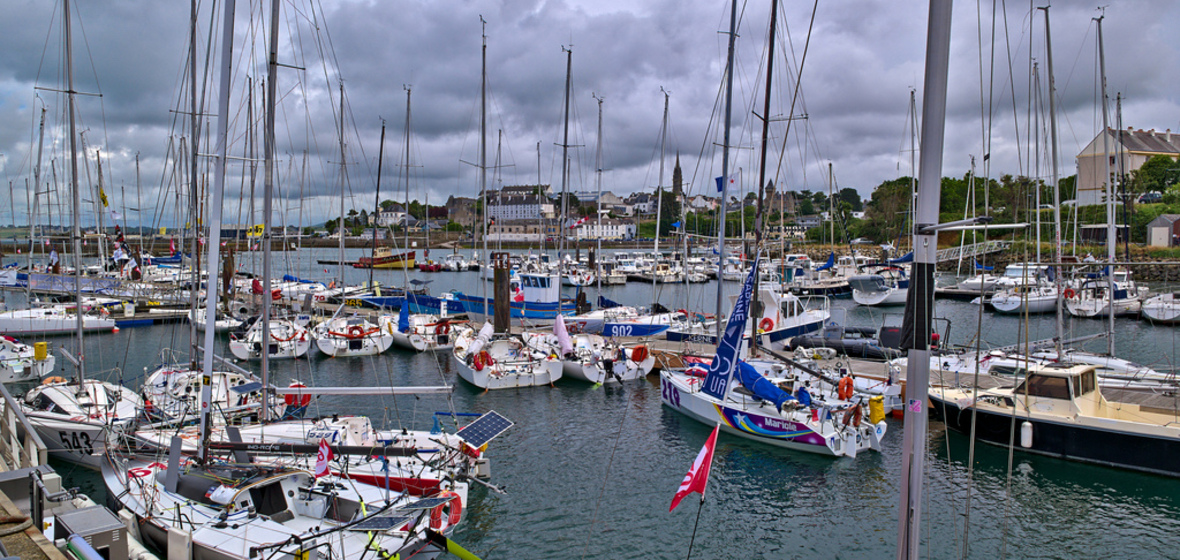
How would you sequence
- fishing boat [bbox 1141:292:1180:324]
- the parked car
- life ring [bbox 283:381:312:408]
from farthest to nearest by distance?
the parked car, fishing boat [bbox 1141:292:1180:324], life ring [bbox 283:381:312:408]

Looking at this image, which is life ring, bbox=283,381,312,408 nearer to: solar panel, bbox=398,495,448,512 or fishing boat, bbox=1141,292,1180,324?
solar panel, bbox=398,495,448,512

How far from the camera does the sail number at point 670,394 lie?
24.3m

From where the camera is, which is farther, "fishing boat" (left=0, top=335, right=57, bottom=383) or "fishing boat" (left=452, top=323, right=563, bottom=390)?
"fishing boat" (left=0, top=335, right=57, bottom=383)

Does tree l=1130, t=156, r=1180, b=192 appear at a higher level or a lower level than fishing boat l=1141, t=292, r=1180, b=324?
higher

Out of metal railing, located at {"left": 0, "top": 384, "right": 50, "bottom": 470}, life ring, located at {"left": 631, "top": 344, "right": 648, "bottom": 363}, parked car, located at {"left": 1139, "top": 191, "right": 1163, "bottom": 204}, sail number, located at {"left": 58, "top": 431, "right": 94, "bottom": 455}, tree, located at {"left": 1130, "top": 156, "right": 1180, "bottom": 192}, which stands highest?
tree, located at {"left": 1130, "top": 156, "right": 1180, "bottom": 192}

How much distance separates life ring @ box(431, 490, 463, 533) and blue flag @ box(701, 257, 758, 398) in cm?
855

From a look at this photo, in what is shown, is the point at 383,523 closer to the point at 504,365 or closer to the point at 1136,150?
the point at 504,365

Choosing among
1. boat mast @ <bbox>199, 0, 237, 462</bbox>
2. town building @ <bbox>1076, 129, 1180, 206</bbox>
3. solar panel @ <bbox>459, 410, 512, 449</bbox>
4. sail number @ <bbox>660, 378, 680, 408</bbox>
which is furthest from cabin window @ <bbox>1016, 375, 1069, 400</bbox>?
town building @ <bbox>1076, 129, 1180, 206</bbox>

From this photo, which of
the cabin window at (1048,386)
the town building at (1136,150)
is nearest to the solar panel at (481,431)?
the cabin window at (1048,386)

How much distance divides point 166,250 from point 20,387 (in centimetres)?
10506

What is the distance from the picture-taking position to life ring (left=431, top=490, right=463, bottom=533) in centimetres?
1277

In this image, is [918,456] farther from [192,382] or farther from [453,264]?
[453,264]

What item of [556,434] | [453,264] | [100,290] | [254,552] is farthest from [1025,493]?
[453,264]

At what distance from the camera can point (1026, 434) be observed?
1927cm
